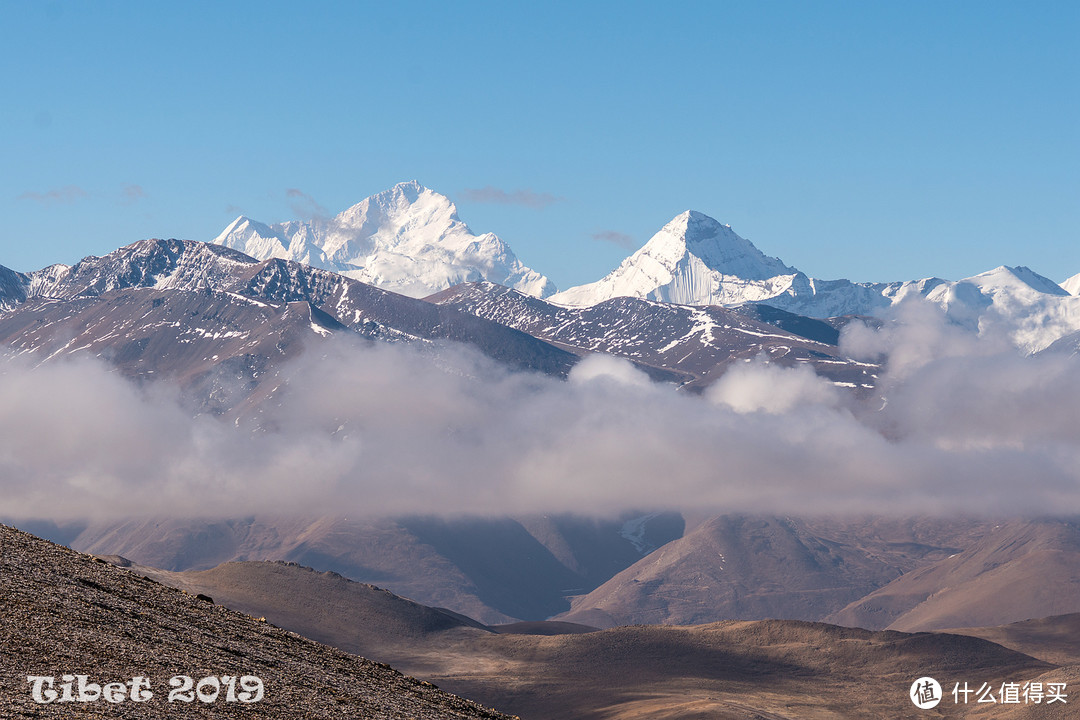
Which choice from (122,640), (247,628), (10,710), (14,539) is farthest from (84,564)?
(10,710)

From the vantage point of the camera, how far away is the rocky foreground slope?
6336 centimetres

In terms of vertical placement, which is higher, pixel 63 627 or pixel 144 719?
pixel 63 627

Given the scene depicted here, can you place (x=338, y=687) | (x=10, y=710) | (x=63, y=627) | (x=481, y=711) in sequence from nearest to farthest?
(x=10, y=710) < (x=63, y=627) < (x=338, y=687) < (x=481, y=711)

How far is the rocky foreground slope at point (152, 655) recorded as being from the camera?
208 ft

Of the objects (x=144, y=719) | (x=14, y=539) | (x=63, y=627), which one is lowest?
(x=144, y=719)

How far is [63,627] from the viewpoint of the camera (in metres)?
70.5

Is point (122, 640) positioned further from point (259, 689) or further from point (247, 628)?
point (247, 628)

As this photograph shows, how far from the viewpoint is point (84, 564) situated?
3676 inches

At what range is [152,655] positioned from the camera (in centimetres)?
7081

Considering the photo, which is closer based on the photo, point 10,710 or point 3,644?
point 10,710

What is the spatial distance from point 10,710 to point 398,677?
40.5 m

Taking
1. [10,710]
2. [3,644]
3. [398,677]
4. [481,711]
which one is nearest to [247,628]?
[398,677]

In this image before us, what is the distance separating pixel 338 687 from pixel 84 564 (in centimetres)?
2650

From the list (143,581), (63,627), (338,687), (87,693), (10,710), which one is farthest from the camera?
(143,581)
